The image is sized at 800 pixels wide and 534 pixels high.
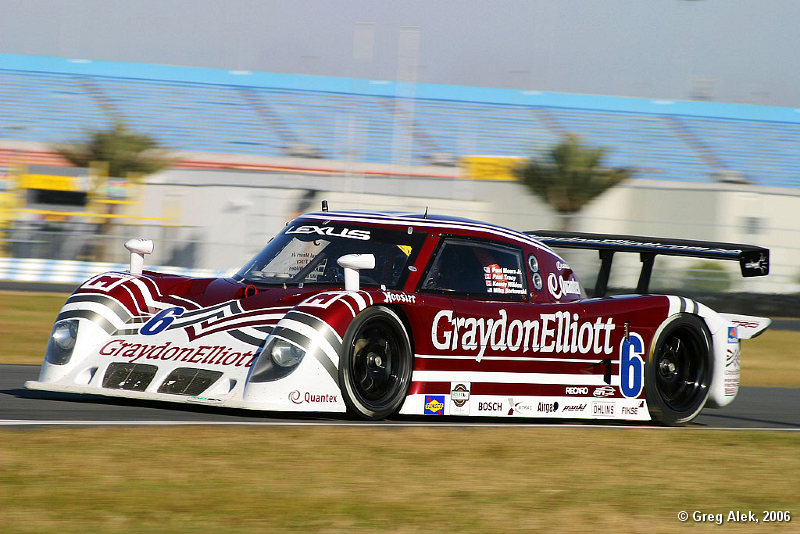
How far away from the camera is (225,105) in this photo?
3127 centimetres

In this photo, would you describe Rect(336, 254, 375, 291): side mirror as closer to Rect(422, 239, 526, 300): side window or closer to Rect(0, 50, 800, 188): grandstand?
Rect(422, 239, 526, 300): side window

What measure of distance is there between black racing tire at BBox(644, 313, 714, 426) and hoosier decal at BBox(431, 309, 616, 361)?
1.86ft

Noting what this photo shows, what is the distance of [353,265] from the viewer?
20.5ft

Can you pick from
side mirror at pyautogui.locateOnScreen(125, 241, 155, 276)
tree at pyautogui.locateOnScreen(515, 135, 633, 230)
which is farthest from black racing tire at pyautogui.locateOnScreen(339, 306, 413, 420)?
tree at pyautogui.locateOnScreen(515, 135, 633, 230)

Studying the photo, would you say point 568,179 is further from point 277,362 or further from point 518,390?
point 277,362

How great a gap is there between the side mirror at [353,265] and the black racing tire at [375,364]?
24 cm

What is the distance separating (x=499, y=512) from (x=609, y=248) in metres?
4.53

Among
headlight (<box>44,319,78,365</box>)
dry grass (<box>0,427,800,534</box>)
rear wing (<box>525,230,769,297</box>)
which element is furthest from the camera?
rear wing (<box>525,230,769,297</box>)

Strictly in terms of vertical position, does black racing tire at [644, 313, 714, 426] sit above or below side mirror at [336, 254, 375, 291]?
below

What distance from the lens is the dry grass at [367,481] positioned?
12.8ft

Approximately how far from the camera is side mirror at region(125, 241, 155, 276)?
7.33 m

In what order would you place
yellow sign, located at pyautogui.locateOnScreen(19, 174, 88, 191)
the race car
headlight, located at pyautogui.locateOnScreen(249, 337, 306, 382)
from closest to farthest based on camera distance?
headlight, located at pyautogui.locateOnScreen(249, 337, 306, 382) → the race car → yellow sign, located at pyautogui.locateOnScreen(19, 174, 88, 191)

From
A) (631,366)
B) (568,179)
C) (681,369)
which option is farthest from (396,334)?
(568,179)

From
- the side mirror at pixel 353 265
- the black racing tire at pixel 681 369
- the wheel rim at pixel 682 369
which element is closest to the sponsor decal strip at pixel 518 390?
the black racing tire at pixel 681 369
